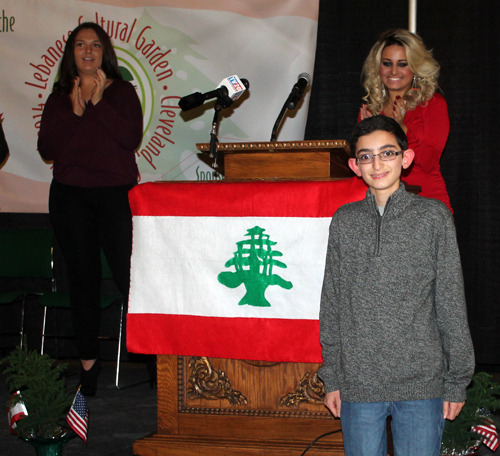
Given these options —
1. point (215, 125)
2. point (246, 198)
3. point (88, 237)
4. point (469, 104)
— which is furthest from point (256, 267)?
point (469, 104)

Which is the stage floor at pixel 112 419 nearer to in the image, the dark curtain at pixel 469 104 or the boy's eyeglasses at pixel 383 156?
the boy's eyeglasses at pixel 383 156

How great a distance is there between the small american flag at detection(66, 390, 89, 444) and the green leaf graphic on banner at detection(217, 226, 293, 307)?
751 millimetres

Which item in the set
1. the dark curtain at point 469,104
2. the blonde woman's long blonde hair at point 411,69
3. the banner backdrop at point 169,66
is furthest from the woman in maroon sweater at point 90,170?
the dark curtain at point 469,104

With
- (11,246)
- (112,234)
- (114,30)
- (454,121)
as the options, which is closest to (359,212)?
(112,234)

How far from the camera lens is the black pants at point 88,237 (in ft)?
9.75

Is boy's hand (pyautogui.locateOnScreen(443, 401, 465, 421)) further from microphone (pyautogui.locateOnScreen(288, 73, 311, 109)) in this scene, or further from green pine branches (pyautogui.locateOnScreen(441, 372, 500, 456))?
microphone (pyautogui.locateOnScreen(288, 73, 311, 109))

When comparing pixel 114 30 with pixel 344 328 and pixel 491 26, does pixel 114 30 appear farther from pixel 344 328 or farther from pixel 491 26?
pixel 344 328

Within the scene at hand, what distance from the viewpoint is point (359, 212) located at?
5.28 feet

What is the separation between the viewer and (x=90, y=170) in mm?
3002

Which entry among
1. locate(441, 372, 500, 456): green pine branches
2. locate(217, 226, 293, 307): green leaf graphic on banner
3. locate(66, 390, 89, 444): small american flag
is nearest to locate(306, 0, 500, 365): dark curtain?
locate(441, 372, 500, 456): green pine branches

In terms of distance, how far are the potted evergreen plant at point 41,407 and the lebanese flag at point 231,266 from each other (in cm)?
39

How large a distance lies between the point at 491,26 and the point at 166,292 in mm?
2374

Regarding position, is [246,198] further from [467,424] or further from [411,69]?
[467,424]

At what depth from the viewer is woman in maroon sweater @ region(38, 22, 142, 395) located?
298 cm
